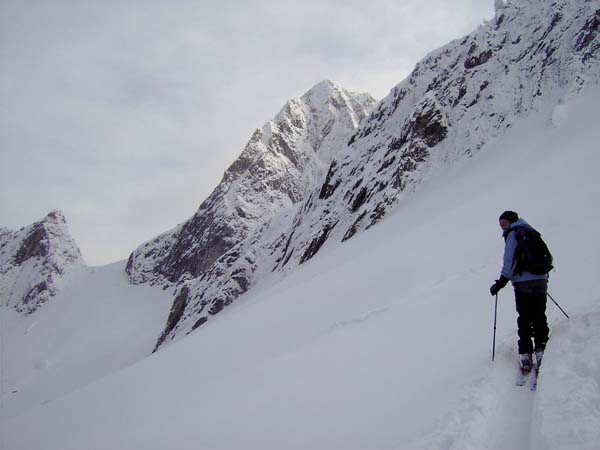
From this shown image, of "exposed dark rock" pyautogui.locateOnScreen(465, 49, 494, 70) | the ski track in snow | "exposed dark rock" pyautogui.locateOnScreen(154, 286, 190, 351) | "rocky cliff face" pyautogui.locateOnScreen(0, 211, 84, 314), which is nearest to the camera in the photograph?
the ski track in snow

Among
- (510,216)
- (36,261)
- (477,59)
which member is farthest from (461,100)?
(36,261)

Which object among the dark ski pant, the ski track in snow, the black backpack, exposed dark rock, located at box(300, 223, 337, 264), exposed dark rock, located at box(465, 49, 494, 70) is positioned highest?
exposed dark rock, located at box(465, 49, 494, 70)

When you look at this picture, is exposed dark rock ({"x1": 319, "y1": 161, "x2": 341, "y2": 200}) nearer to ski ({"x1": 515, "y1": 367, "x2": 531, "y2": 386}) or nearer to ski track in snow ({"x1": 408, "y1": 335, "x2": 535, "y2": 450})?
ski ({"x1": 515, "y1": 367, "x2": 531, "y2": 386})

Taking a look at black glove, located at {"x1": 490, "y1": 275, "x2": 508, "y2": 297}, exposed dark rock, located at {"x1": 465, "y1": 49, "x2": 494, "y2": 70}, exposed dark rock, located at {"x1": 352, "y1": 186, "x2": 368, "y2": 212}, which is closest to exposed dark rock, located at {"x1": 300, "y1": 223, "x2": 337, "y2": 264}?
exposed dark rock, located at {"x1": 352, "y1": 186, "x2": 368, "y2": 212}

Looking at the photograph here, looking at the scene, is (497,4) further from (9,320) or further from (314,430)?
(9,320)

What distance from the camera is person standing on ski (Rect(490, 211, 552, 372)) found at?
457 cm

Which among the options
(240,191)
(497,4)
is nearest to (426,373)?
(497,4)

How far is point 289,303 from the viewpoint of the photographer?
15227mm

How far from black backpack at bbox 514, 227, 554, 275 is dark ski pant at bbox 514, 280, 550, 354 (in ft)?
0.50

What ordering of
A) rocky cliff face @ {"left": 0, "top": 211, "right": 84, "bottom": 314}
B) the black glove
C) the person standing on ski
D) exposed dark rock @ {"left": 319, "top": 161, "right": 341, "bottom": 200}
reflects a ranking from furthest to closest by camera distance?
rocky cliff face @ {"left": 0, "top": 211, "right": 84, "bottom": 314} < exposed dark rock @ {"left": 319, "top": 161, "right": 341, "bottom": 200} < the black glove < the person standing on ski

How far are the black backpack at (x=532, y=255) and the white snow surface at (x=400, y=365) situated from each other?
63cm

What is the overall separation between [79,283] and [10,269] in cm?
2257

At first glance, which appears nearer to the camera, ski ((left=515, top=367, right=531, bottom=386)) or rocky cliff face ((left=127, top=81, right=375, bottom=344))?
ski ((left=515, top=367, right=531, bottom=386))

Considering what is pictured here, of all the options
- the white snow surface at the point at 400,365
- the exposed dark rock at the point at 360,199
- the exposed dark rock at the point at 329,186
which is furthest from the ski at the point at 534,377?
the exposed dark rock at the point at 329,186
